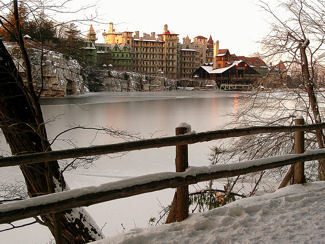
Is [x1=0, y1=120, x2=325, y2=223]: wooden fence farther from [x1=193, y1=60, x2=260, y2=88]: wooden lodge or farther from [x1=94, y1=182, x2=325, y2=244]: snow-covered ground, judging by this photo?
[x1=193, y1=60, x2=260, y2=88]: wooden lodge

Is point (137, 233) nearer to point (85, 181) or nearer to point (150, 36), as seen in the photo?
point (85, 181)

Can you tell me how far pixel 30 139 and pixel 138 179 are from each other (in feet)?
8.14

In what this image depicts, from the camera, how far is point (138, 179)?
2635 mm

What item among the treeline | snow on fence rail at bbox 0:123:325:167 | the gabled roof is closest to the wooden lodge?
the gabled roof

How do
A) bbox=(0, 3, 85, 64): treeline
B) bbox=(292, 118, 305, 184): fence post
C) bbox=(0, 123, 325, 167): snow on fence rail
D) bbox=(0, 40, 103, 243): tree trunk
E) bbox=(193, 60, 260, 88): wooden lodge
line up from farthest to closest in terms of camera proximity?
bbox=(193, 60, 260, 88): wooden lodge, bbox=(0, 3, 85, 64): treeline, bbox=(0, 40, 103, 243): tree trunk, bbox=(292, 118, 305, 184): fence post, bbox=(0, 123, 325, 167): snow on fence rail

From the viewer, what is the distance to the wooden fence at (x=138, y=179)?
7.27 ft

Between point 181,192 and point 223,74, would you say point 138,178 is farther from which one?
point 223,74

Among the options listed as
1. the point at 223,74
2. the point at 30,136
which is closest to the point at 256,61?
the point at 30,136

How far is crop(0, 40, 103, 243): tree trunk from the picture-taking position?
4.13 m

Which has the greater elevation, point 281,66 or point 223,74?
point 223,74

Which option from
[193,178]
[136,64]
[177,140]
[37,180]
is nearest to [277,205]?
[193,178]

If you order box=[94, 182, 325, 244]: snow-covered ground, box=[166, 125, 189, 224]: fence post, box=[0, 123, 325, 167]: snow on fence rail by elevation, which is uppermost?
box=[0, 123, 325, 167]: snow on fence rail

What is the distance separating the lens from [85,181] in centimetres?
1036

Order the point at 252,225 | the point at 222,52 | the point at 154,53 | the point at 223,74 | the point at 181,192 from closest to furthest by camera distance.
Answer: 1. the point at 252,225
2. the point at 181,192
3. the point at 223,74
4. the point at 154,53
5. the point at 222,52
